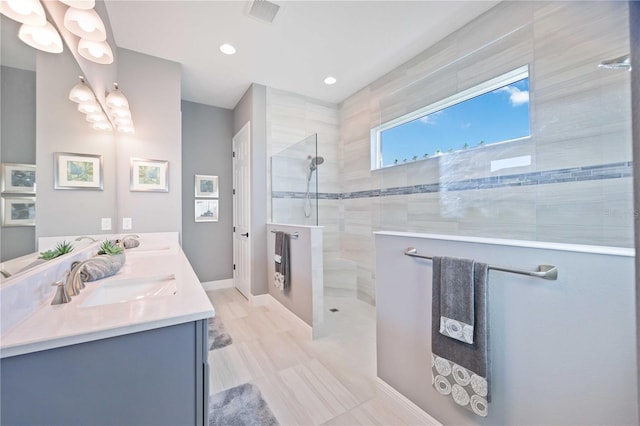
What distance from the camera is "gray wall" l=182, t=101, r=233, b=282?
12.2 feet

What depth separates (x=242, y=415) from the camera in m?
1.49

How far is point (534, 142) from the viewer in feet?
5.98

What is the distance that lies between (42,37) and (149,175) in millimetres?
1830

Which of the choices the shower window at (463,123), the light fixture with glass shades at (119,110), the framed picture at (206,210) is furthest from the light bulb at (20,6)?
the framed picture at (206,210)

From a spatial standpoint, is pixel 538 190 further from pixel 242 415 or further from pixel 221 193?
pixel 221 193

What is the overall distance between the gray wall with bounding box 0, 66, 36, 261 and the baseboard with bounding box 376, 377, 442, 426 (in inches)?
72.4

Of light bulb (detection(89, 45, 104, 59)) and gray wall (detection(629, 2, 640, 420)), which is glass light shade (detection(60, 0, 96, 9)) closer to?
light bulb (detection(89, 45, 104, 59))

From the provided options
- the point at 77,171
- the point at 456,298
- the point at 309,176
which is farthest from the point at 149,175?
the point at 456,298

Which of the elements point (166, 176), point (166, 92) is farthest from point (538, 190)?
point (166, 92)

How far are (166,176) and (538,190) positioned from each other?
3330mm

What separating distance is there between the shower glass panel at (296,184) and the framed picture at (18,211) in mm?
2220

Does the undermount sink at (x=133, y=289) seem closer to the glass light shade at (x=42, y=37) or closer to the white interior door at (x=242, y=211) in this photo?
the glass light shade at (x=42, y=37)

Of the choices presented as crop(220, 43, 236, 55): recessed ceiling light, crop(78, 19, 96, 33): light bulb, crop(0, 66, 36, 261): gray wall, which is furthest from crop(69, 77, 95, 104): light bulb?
crop(220, 43, 236, 55): recessed ceiling light

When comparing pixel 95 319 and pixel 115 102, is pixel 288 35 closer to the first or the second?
pixel 115 102
